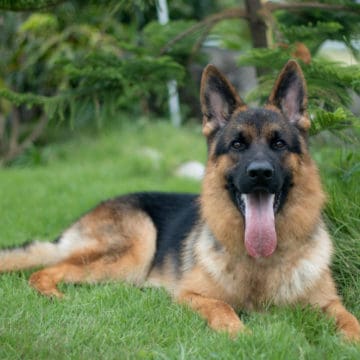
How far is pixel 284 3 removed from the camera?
6.16 meters

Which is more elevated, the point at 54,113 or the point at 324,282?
the point at 54,113

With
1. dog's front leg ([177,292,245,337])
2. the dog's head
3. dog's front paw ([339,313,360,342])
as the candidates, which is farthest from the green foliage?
dog's front leg ([177,292,245,337])

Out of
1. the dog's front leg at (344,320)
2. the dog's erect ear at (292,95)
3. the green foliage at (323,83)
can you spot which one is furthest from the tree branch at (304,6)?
the dog's front leg at (344,320)

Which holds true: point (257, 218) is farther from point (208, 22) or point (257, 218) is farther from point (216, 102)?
point (208, 22)

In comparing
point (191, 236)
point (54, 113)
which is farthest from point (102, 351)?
point (54, 113)

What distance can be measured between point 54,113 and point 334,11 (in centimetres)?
298

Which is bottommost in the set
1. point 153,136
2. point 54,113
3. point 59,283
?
point 153,136

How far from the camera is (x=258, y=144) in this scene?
405cm

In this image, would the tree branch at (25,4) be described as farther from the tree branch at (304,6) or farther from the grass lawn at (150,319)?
the grass lawn at (150,319)

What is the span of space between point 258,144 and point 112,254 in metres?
1.82

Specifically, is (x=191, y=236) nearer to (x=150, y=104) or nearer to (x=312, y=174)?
(x=312, y=174)

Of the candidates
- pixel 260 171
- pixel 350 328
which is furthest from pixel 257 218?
pixel 350 328

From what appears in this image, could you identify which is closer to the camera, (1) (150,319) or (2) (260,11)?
(1) (150,319)

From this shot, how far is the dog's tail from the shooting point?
16.8ft
